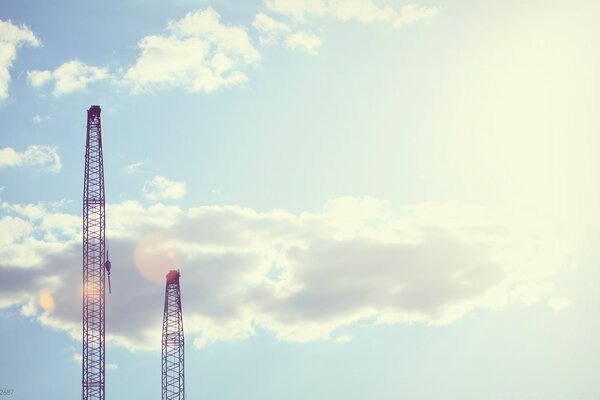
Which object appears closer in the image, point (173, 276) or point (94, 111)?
point (94, 111)

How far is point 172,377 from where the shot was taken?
15138cm

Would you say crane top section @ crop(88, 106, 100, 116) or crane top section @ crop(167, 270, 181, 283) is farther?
crane top section @ crop(167, 270, 181, 283)

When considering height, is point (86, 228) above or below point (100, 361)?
above

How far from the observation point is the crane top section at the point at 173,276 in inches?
5773

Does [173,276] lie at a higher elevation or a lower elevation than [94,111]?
lower

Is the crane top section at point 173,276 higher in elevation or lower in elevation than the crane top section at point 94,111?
lower

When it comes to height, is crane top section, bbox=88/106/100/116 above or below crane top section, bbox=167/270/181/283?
above

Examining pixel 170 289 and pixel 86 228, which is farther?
pixel 170 289

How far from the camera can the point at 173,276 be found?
147 m

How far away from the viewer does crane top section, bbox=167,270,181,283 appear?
147m

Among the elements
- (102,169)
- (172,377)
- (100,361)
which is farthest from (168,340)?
(102,169)

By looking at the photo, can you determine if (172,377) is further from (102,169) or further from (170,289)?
(102,169)

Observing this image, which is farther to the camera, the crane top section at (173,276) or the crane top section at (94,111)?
the crane top section at (173,276)

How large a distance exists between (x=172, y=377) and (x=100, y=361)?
24567 millimetres
